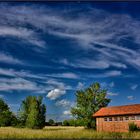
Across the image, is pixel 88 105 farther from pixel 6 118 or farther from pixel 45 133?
pixel 45 133

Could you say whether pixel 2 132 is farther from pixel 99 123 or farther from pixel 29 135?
pixel 99 123

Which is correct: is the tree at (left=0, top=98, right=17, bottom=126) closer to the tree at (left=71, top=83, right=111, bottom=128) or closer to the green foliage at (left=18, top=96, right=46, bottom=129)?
the green foliage at (left=18, top=96, right=46, bottom=129)

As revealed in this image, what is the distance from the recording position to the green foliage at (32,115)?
6.57 meters

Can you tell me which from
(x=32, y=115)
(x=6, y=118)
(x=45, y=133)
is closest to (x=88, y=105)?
(x=32, y=115)

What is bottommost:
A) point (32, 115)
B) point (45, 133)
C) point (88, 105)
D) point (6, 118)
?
point (45, 133)

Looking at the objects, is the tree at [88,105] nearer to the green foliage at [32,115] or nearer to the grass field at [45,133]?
the green foliage at [32,115]

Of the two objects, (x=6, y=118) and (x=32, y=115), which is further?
(x=32, y=115)

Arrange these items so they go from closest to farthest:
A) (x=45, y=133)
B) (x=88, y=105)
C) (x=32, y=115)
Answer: (x=45, y=133) < (x=32, y=115) < (x=88, y=105)

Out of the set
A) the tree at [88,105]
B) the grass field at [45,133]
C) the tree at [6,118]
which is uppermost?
the tree at [88,105]

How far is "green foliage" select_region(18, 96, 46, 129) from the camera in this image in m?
6.57

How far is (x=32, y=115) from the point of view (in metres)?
7.47

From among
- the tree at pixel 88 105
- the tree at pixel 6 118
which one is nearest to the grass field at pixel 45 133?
the tree at pixel 6 118

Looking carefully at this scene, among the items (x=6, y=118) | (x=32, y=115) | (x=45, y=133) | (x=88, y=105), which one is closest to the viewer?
(x=45, y=133)

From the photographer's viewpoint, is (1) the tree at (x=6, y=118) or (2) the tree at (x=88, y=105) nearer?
(1) the tree at (x=6, y=118)
